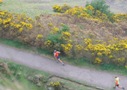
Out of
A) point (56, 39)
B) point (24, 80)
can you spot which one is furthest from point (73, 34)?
point (24, 80)

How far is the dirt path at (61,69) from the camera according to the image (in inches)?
832

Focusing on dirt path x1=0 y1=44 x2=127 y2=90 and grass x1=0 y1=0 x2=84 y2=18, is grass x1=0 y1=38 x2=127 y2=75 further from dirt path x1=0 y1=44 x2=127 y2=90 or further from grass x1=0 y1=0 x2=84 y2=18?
grass x1=0 y1=0 x2=84 y2=18

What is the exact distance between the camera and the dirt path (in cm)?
2114

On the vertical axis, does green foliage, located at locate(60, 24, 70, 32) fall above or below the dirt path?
above

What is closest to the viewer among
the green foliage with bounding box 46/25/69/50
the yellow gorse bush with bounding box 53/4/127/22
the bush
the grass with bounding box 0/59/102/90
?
the grass with bounding box 0/59/102/90

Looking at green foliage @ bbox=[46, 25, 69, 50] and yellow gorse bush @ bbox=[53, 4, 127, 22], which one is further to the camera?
yellow gorse bush @ bbox=[53, 4, 127, 22]

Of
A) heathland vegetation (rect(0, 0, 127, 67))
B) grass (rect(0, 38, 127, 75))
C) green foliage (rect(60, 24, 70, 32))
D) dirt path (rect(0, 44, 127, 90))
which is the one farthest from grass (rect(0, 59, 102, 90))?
green foliage (rect(60, 24, 70, 32))

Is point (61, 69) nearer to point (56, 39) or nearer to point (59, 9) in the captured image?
point (56, 39)

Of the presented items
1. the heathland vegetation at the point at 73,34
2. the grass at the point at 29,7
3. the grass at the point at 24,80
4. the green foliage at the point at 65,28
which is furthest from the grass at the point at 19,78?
the grass at the point at 29,7

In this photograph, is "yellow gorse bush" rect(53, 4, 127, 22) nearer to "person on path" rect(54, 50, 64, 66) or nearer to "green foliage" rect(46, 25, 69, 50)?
"green foliage" rect(46, 25, 69, 50)

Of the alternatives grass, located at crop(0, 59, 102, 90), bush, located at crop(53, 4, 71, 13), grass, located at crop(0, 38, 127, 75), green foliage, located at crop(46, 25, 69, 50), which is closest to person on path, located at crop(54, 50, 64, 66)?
grass, located at crop(0, 38, 127, 75)

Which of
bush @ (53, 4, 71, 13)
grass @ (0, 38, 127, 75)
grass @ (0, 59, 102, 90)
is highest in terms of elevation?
bush @ (53, 4, 71, 13)

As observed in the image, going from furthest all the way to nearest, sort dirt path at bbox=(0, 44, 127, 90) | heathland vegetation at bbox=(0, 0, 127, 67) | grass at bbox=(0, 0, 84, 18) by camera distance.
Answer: grass at bbox=(0, 0, 84, 18) → heathland vegetation at bbox=(0, 0, 127, 67) → dirt path at bbox=(0, 44, 127, 90)

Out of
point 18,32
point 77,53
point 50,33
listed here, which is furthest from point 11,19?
point 77,53
